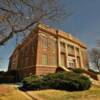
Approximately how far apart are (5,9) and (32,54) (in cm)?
2673

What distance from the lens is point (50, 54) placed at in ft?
131

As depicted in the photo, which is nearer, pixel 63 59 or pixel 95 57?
pixel 63 59

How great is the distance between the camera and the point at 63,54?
141ft

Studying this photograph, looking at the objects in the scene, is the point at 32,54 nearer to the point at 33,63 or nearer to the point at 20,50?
the point at 33,63

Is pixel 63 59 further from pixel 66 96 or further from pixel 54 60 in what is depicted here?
pixel 66 96

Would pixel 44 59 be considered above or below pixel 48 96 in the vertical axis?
above

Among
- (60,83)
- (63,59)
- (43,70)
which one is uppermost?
(63,59)

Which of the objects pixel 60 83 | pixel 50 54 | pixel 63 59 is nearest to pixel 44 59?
pixel 50 54

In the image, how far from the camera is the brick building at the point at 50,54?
38188 millimetres

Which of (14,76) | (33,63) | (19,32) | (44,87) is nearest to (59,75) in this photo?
(44,87)

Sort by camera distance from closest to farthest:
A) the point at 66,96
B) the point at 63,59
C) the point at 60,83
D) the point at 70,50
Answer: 1. the point at 66,96
2. the point at 60,83
3. the point at 63,59
4. the point at 70,50

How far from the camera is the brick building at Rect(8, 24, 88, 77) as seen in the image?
38.2 m

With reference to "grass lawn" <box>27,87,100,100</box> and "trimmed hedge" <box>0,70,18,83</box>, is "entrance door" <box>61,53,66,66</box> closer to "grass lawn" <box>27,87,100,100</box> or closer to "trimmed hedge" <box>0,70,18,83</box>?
"trimmed hedge" <box>0,70,18,83</box>

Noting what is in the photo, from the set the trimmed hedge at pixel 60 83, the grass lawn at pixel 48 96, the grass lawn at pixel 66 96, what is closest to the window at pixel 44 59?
the trimmed hedge at pixel 60 83
